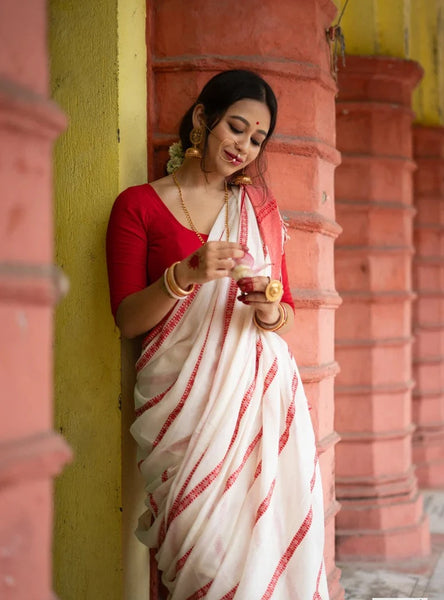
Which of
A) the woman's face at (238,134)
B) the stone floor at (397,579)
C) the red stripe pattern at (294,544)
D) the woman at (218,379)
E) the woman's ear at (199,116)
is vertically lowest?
the stone floor at (397,579)

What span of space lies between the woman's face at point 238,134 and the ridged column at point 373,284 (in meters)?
2.08

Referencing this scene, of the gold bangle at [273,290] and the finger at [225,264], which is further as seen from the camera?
the gold bangle at [273,290]

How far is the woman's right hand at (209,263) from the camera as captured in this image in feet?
5.99

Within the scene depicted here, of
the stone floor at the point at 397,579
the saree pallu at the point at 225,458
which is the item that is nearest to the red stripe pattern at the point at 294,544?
the saree pallu at the point at 225,458

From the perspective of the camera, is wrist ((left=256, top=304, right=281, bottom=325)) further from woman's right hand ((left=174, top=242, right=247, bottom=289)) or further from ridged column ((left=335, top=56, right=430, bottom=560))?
ridged column ((left=335, top=56, right=430, bottom=560))

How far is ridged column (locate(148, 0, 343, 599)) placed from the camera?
2.48 meters

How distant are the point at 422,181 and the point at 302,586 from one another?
431 cm

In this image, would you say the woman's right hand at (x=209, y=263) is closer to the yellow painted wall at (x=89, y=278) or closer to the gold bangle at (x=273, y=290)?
the gold bangle at (x=273, y=290)

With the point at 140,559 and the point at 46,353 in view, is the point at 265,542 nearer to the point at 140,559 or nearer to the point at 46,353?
the point at 140,559

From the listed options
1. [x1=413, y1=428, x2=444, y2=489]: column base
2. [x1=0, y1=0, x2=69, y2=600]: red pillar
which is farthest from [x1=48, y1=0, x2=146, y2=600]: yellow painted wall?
[x1=413, y1=428, x2=444, y2=489]: column base

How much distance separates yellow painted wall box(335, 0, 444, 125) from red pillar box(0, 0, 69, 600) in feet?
10.6

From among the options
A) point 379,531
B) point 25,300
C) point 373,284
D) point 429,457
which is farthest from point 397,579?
point 25,300


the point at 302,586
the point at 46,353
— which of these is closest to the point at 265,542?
the point at 302,586

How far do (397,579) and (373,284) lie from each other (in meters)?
1.55
